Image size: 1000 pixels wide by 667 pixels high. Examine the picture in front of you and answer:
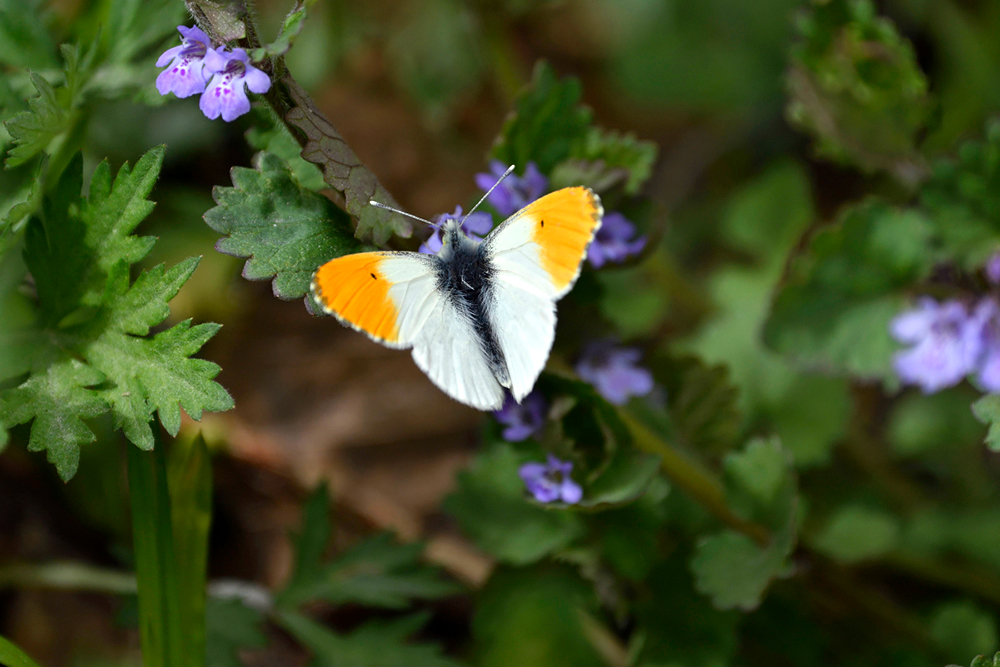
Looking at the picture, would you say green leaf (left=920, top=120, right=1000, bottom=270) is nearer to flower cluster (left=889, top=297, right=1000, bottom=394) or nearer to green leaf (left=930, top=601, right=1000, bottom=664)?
flower cluster (left=889, top=297, right=1000, bottom=394)

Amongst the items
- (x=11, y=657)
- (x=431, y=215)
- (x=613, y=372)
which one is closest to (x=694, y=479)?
(x=613, y=372)

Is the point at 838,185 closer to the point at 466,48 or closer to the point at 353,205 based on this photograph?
the point at 466,48

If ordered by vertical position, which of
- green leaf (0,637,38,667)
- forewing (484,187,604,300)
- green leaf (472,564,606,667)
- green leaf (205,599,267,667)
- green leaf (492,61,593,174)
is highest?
green leaf (492,61,593,174)

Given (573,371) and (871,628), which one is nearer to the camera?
(573,371)

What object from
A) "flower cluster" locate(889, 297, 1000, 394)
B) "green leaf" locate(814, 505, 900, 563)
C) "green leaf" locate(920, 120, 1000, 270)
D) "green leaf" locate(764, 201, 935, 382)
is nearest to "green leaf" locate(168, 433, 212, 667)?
"green leaf" locate(764, 201, 935, 382)

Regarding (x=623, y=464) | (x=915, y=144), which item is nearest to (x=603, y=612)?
(x=623, y=464)

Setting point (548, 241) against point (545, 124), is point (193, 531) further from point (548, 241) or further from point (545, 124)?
point (545, 124)
